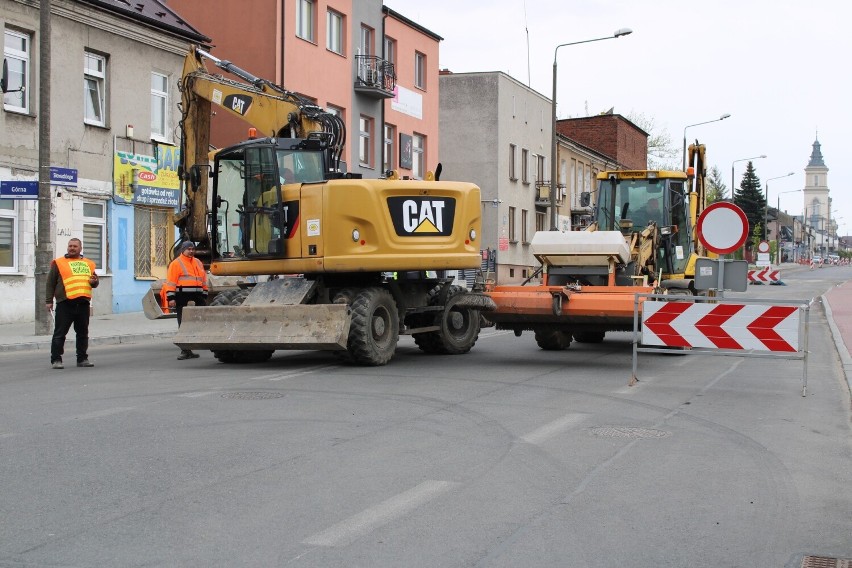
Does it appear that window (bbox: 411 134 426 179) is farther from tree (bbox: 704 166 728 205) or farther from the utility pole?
tree (bbox: 704 166 728 205)

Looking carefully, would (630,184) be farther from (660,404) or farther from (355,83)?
(355,83)

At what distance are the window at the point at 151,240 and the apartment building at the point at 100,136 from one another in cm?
3

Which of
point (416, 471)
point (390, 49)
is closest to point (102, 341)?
point (416, 471)

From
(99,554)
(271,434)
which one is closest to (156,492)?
(99,554)

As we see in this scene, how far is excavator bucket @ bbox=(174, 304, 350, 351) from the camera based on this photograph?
1328cm

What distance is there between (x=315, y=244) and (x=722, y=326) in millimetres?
5415

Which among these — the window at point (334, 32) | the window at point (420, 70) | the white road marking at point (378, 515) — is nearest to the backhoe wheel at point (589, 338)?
the white road marking at point (378, 515)

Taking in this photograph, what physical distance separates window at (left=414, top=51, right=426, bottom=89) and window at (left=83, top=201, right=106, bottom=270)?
19358 millimetres

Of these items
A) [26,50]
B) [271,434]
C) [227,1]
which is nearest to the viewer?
[271,434]

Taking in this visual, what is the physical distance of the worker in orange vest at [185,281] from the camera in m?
15.6

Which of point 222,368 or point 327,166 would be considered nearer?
point 222,368

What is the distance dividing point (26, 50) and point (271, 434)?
58.5 feet

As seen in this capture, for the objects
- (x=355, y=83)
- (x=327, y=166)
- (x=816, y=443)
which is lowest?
(x=816, y=443)

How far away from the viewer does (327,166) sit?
48.6 ft
